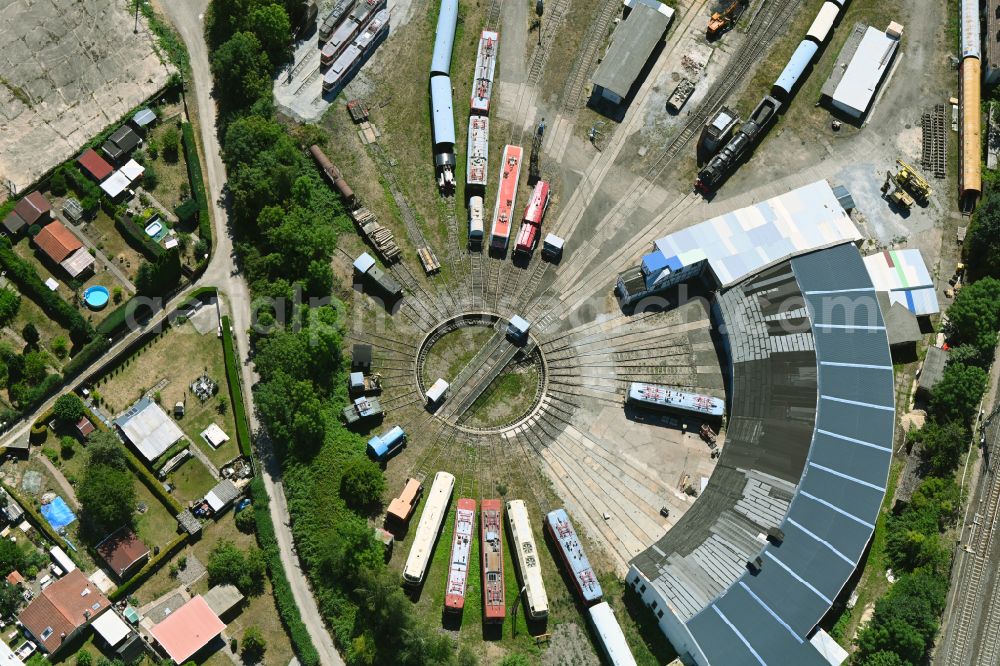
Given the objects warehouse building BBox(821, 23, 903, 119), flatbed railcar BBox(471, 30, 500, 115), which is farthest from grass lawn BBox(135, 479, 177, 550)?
warehouse building BBox(821, 23, 903, 119)

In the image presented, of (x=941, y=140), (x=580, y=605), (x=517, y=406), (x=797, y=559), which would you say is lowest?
(x=580, y=605)

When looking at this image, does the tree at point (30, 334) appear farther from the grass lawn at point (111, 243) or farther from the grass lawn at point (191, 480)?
the grass lawn at point (191, 480)

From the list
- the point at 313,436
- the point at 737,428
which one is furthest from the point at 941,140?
the point at 313,436

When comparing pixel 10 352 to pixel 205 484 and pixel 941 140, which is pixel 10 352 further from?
pixel 941 140

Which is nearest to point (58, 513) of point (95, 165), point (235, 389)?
point (235, 389)

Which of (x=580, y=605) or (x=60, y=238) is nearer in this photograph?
(x=580, y=605)

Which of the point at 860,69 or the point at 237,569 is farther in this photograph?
the point at 860,69

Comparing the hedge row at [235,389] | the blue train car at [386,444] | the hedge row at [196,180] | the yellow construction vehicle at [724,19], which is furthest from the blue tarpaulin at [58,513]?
the yellow construction vehicle at [724,19]

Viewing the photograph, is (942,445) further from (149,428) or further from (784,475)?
(149,428)
